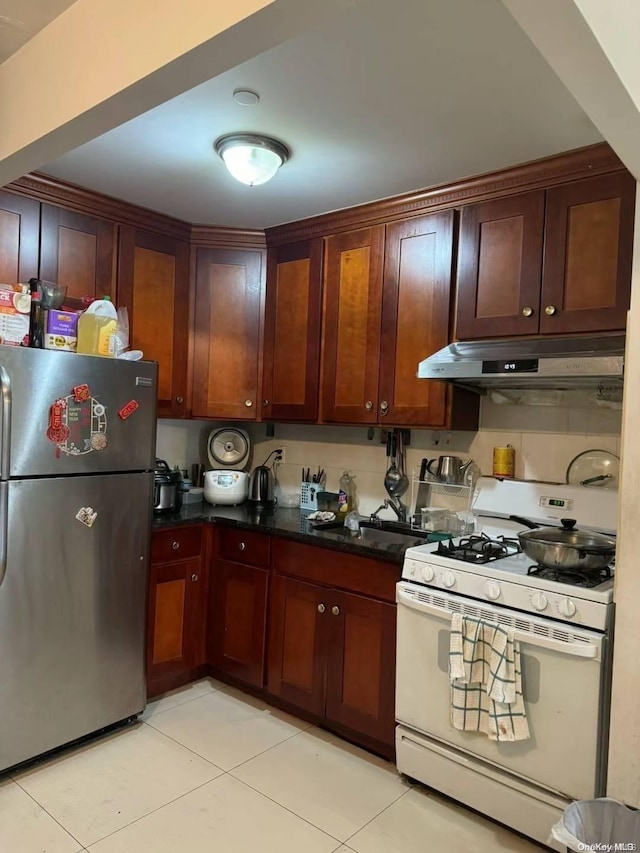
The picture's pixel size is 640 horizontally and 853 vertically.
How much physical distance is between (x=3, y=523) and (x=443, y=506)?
180 cm

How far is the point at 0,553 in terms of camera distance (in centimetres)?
208

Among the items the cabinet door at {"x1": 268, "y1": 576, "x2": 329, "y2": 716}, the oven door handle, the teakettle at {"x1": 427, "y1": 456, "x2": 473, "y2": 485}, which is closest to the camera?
the oven door handle

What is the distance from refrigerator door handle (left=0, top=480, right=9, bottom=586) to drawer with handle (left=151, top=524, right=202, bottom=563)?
2.19 feet

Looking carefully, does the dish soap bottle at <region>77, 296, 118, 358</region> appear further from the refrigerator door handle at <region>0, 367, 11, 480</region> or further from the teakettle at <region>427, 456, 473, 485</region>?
the teakettle at <region>427, 456, 473, 485</region>

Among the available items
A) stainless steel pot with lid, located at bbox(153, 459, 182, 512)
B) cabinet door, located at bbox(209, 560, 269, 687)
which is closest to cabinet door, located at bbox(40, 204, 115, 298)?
stainless steel pot with lid, located at bbox(153, 459, 182, 512)

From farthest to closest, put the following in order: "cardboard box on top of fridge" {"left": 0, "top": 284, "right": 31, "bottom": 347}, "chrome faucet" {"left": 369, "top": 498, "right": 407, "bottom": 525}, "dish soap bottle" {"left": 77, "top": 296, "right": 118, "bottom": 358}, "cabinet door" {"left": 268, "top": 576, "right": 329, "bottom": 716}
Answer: "chrome faucet" {"left": 369, "top": 498, "right": 407, "bottom": 525} → "cabinet door" {"left": 268, "top": 576, "right": 329, "bottom": 716} → "dish soap bottle" {"left": 77, "top": 296, "right": 118, "bottom": 358} → "cardboard box on top of fridge" {"left": 0, "top": 284, "right": 31, "bottom": 347}

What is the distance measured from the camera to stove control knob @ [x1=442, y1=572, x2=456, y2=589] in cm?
206

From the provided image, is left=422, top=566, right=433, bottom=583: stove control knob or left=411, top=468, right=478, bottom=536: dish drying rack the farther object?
left=411, top=468, right=478, bottom=536: dish drying rack

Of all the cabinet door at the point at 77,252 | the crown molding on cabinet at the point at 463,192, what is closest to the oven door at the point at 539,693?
the crown molding on cabinet at the point at 463,192

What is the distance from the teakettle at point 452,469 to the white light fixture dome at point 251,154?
1.42m

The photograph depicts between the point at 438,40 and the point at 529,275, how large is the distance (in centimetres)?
96

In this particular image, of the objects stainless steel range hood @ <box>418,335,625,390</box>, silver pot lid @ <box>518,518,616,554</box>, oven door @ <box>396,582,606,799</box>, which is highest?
stainless steel range hood @ <box>418,335,625,390</box>

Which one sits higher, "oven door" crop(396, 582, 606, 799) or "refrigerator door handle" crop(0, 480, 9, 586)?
"refrigerator door handle" crop(0, 480, 9, 586)

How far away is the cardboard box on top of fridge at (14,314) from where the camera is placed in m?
2.19
